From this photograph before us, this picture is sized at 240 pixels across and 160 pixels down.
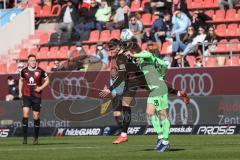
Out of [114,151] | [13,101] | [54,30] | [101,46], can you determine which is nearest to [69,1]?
[54,30]

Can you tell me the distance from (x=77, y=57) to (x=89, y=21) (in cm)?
397

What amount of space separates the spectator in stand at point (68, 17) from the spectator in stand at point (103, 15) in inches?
38.2

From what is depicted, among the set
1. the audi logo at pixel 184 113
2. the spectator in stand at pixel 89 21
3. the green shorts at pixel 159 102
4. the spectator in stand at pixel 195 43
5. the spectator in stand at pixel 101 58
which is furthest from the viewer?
the spectator in stand at pixel 89 21

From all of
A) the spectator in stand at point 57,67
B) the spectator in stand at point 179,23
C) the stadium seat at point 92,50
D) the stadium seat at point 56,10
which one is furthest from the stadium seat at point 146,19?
the stadium seat at point 56,10

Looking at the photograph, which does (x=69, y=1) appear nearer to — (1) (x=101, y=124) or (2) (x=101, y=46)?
(2) (x=101, y=46)

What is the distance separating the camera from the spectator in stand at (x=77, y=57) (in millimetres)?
32438

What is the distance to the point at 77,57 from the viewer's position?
109 ft

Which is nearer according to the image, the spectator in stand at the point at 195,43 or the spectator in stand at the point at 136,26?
the spectator in stand at the point at 195,43

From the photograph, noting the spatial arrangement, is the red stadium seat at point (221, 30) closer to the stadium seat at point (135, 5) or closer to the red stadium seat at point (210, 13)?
the red stadium seat at point (210, 13)

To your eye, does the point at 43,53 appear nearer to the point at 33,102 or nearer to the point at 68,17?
the point at 68,17

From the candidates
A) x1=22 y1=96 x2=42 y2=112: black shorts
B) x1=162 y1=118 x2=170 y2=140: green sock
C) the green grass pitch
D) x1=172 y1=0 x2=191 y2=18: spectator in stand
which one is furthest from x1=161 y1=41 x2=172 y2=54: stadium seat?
x1=162 y1=118 x2=170 y2=140: green sock

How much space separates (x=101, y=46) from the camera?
1310 inches

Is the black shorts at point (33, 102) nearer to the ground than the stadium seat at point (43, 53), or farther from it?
farther from it

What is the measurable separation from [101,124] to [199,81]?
3761 millimetres
